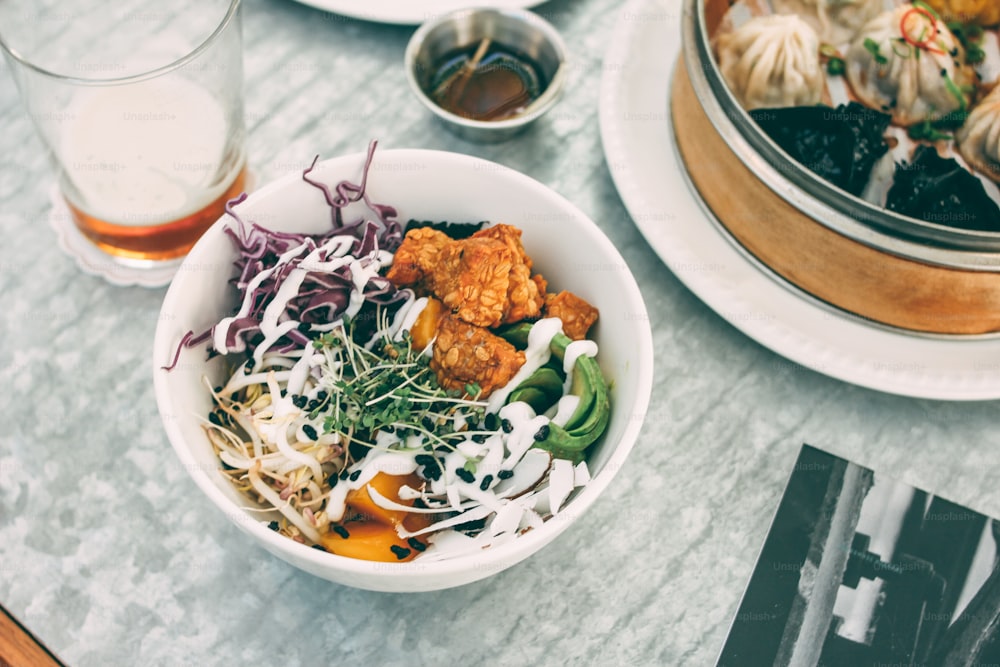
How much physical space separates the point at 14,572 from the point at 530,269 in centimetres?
75

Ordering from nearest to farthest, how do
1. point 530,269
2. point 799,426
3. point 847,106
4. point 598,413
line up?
point 598,413, point 530,269, point 799,426, point 847,106

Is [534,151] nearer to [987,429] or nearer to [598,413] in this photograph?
[598,413]

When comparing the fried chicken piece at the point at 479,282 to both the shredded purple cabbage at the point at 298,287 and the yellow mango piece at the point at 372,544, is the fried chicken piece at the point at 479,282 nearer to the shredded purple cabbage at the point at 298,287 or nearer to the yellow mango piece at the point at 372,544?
the shredded purple cabbage at the point at 298,287

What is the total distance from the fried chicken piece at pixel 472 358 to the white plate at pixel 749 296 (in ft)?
1.26

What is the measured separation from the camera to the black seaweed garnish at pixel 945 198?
124 cm

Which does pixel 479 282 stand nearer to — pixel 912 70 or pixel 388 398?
pixel 388 398

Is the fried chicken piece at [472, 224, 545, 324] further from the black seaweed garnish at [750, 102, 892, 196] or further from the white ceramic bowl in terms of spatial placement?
the black seaweed garnish at [750, 102, 892, 196]

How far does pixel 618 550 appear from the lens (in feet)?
3.52

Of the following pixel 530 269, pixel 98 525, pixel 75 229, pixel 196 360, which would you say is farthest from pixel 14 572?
pixel 530 269

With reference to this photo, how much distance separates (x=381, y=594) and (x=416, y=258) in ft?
1.39

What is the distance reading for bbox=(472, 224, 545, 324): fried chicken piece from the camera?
0.97 meters

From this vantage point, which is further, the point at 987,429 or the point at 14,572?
the point at 987,429

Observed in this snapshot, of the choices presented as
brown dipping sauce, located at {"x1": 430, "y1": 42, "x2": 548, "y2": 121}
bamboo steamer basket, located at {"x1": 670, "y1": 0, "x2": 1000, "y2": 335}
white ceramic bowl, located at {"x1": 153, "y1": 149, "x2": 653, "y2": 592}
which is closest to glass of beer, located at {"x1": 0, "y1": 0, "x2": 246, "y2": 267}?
white ceramic bowl, located at {"x1": 153, "y1": 149, "x2": 653, "y2": 592}

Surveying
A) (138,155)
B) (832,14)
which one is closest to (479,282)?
(138,155)
